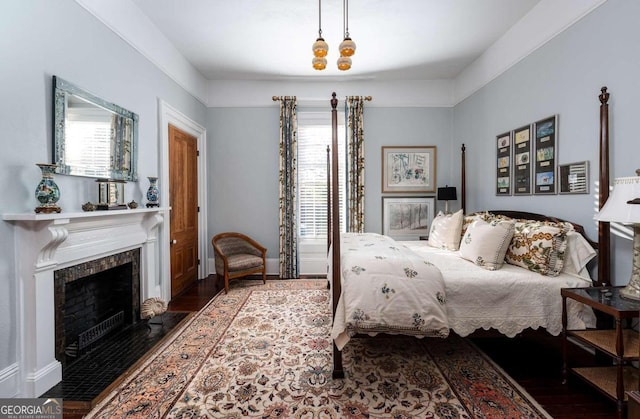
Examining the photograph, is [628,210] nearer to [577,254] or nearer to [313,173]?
[577,254]

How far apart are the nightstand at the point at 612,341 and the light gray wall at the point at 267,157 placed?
9.74 ft

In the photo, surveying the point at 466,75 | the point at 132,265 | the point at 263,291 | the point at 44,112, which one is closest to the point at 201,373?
the point at 132,265

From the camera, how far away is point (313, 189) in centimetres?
474

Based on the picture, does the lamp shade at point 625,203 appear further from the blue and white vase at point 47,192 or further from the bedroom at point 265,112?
the blue and white vase at point 47,192

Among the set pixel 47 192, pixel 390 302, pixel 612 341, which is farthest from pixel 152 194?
pixel 612 341

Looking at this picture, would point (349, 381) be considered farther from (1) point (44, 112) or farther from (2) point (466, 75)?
(2) point (466, 75)

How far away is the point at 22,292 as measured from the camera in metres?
1.81

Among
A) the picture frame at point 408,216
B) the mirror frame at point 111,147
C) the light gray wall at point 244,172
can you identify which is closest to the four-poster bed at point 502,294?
the mirror frame at point 111,147

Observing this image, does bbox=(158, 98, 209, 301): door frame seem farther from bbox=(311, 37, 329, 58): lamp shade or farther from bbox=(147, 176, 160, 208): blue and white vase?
bbox=(311, 37, 329, 58): lamp shade

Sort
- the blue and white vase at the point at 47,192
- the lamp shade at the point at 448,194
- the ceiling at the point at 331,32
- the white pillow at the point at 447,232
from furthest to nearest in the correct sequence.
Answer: the lamp shade at the point at 448,194, the white pillow at the point at 447,232, the ceiling at the point at 331,32, the blue and white vase at the point at 47,192

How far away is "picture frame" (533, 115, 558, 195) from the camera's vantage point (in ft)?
8.89

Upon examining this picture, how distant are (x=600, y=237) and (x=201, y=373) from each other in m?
3.06

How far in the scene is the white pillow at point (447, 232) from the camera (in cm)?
333

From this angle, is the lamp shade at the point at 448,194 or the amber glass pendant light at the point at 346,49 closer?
the amber glass pendant light at the point at 346,49
